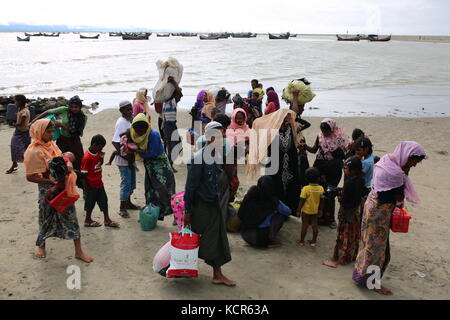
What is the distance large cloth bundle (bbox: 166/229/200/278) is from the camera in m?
3.86

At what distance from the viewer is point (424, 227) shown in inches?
230

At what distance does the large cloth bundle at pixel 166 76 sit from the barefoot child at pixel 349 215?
3980 millimetres

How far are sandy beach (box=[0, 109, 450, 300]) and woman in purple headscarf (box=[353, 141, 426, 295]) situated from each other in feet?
1.03

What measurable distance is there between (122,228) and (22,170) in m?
3.74

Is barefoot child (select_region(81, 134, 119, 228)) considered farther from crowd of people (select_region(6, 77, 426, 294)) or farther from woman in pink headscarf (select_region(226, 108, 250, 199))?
woman in pink headscarf (select_region(226, 108, 250, 199))

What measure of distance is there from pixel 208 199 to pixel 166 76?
407 centimetres

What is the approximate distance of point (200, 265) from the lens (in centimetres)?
464

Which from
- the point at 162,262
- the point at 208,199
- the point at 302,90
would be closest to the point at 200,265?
the point at 162,262

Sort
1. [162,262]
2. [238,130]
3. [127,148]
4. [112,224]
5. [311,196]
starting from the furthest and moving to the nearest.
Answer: [238,130] < [112,224] < [127,148] < [311,196] < [162,262]

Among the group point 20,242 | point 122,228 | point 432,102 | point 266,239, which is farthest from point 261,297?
point 432,102

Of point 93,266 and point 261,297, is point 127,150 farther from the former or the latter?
point 261,297

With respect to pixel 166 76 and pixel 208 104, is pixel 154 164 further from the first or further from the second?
pixel 208 104

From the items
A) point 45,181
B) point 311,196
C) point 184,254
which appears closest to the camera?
point 184,254

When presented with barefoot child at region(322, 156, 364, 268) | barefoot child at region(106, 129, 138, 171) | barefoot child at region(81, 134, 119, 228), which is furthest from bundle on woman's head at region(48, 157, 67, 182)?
barefoot child at region(322, 156, 364, 268)
